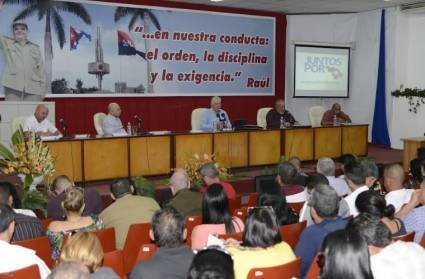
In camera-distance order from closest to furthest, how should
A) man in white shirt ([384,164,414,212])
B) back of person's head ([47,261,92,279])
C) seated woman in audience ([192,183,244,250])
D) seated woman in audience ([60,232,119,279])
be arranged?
back of person's head ([47,261,92,279]) → seated woman in audience ([60,232,119,279]) → seated woman in audience ([192,183,244,250]) → man in white shirt ([384,164,414,212])

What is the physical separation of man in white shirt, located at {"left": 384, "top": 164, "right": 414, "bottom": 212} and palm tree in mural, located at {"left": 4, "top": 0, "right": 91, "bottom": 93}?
716cm

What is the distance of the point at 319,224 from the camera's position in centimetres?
342

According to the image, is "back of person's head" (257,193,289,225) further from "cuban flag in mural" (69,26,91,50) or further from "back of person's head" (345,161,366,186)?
"cuban flag in mural" (69,26,91,50)

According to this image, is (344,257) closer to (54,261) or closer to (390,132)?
(54,261)

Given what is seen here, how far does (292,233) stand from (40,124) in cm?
553

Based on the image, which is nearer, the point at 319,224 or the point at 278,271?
the point at 278,271

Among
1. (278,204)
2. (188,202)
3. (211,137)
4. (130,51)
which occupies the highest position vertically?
(130,51)

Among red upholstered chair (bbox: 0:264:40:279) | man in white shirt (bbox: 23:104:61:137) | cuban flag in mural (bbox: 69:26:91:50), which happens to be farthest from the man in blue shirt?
red upholstered chair (bbox: 0:264:40:279)

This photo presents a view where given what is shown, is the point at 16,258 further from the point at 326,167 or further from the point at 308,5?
the point at 308,5

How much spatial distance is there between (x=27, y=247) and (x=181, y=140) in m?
5.63

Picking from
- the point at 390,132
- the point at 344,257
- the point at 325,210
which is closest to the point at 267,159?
the point at 390,132

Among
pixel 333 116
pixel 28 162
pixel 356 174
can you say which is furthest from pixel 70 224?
pixel 333 116

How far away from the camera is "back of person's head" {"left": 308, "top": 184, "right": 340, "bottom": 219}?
11.5ft

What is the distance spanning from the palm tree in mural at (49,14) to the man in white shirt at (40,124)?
2.09m
